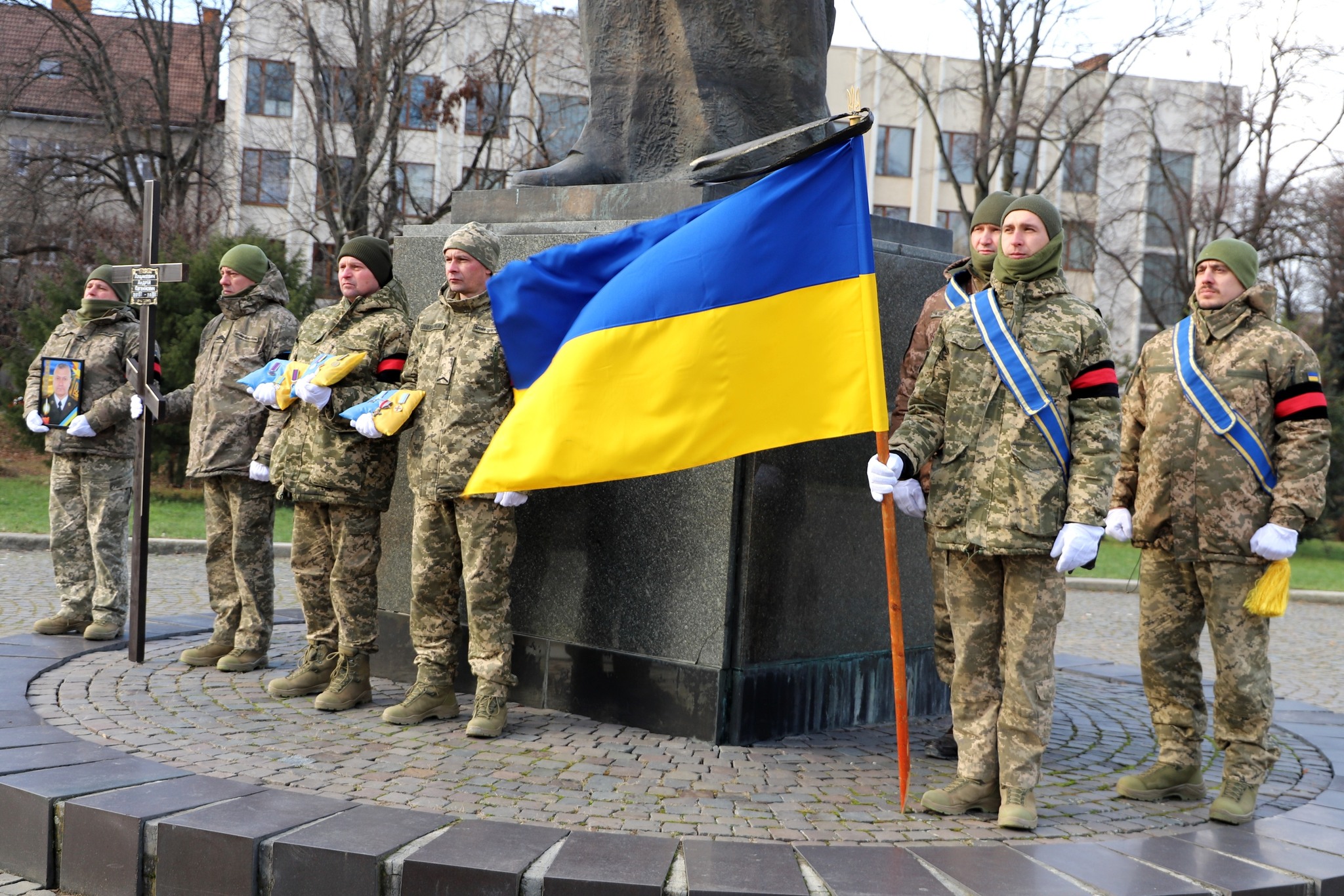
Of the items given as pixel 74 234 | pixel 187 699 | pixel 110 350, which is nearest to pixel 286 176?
pixel 74 234

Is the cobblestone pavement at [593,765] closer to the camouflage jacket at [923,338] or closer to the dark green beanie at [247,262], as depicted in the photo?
the camouflage jacket at [923,338]

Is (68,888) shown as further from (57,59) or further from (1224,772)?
(57,59)

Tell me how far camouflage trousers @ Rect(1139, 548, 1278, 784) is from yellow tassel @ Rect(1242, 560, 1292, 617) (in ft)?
0.21

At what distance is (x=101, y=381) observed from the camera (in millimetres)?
7363

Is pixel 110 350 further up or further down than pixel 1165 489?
further up

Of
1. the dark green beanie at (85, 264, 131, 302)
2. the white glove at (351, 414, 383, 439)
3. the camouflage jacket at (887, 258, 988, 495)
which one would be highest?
the dark green beanie at (85, 264, 131, 302)

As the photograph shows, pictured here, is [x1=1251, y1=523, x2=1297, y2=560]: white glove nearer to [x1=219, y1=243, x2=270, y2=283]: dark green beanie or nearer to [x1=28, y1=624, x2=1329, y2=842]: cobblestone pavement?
[x1=28, y1=624, x2=1329, y2=842]: cobblestone pavement

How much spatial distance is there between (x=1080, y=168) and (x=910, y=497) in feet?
129

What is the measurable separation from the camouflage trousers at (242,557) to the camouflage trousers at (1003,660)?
3618 millimetres

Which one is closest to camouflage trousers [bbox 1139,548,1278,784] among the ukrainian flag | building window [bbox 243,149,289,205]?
the ukrainian flag

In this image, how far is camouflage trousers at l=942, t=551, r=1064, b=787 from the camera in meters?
4.38

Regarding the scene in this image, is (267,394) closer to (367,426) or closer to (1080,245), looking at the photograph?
(367,426)

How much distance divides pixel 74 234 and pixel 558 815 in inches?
1026

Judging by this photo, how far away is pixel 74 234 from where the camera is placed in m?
26.4
